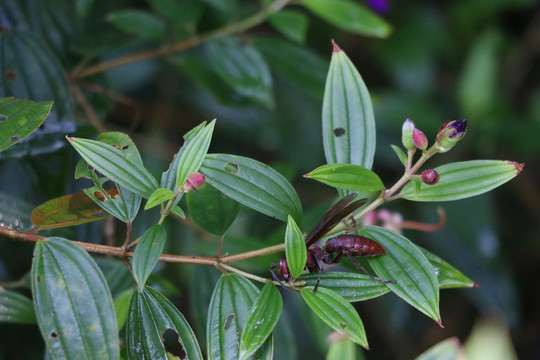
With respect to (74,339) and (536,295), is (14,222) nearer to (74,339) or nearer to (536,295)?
(74,339)

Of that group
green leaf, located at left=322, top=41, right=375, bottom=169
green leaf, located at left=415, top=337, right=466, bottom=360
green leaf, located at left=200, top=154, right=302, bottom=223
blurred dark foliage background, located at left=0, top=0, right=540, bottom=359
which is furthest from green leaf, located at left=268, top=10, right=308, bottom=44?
green leaf, located at left=415, top=337, right=466, bottom=360

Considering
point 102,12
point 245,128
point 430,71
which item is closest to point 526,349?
point 430,71

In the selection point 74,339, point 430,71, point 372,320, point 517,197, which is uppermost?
point 430,71

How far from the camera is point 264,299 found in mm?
599

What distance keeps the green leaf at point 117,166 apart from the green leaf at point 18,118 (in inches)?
4.0

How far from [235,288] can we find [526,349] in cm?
161

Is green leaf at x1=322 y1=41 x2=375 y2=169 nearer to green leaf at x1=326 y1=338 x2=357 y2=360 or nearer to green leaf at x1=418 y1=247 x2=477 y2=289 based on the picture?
green leaf at x1=418 y1=247 x2=477 y2=289

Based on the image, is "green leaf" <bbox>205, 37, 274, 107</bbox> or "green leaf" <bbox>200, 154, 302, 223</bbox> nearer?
"green leaf" <bbox>200, 154, 302, 223</bbox>

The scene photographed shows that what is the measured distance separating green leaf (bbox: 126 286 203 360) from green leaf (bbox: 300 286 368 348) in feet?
0.47

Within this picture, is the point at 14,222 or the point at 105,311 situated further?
the point at 14,222

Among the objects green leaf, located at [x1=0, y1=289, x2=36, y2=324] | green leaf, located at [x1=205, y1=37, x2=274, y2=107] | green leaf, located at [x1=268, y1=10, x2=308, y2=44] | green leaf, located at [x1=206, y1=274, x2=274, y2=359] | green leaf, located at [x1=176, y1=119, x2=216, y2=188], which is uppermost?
green leaf, located at [x1=268, y1=10, x2=308, y2=44]

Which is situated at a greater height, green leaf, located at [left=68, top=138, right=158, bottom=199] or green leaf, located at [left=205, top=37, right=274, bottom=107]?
green leaf, located at [left=205, top=37, right=274, bottom=107]

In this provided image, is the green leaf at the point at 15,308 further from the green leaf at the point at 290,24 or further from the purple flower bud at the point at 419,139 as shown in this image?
the green leaf at the point at 290,24

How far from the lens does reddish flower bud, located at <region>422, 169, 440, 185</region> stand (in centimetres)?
59
